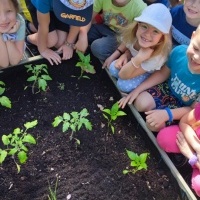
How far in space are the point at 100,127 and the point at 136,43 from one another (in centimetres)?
64

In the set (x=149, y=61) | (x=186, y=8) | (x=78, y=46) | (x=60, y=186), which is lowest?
(x=60, y=186)

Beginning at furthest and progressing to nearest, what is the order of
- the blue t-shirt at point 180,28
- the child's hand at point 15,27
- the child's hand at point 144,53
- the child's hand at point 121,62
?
the blue t-shirt at point 180,28, the child's hand at point 121,62, the child's hand at point 15,27, the child's hand at point 144,53

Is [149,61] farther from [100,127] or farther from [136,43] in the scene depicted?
[100,127]

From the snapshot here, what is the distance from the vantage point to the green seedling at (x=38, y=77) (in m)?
2.42

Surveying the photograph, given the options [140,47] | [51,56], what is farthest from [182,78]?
[51,56]


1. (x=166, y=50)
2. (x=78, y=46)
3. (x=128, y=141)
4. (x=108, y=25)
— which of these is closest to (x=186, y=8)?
(x=166, y=50)

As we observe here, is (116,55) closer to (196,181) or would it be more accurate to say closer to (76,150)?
(76,150)

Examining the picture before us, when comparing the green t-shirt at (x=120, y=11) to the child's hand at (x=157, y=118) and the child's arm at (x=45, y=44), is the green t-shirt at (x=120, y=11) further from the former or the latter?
the child's hand at (x=157, y=118)

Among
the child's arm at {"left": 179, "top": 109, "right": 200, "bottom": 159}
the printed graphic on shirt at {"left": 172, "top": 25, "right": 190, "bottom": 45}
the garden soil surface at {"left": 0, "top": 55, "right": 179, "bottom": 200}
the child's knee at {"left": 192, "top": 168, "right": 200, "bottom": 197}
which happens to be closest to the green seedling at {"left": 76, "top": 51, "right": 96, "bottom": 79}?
the garden soil surface at {"left": 0, "top": 55, "right": 179, "bottom": 200}

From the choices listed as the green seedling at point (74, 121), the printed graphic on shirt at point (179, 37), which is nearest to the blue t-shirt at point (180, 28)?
the printed graphic on shirt at point (179, 37)

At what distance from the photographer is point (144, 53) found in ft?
7.68

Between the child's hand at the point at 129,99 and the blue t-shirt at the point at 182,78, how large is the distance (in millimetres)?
269

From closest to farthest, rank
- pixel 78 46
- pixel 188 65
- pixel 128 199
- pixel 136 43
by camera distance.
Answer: pixel 128 199, pixel 188 65, pixel 136 43, pixel 78 46

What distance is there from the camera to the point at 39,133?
2.37 meters
